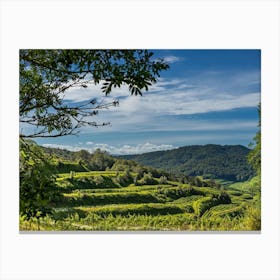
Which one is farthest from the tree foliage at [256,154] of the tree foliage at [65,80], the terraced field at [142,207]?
the tree foliage at [65,80]

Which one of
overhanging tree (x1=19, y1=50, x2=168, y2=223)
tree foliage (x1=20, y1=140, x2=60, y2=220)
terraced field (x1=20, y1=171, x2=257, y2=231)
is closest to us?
tree foliage (x1=20, y1=140, x2=60, y2=220)

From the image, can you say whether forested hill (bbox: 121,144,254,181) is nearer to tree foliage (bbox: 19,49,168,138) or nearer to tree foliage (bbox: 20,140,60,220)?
tree foliage (bbox: 19,49,168,138)

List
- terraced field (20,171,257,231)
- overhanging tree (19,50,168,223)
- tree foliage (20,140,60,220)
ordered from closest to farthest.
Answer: tree foliage (20,140,60,220)
overhanging tree (19,50,168,223)
terraced field (20,171,257,231)

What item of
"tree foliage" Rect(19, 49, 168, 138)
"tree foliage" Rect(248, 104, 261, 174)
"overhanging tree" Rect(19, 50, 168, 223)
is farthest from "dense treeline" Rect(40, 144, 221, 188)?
"tree foliage" Rect(248, 104, 261, 174)

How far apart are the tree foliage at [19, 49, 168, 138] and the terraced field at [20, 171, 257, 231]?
63 centimetres

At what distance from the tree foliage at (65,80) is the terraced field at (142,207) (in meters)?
0.63

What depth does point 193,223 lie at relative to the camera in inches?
247

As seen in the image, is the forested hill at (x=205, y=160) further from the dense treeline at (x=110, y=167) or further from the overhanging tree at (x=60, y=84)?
the overhanging tree at (x=60, y=84)

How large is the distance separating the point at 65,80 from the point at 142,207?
1.69 meters

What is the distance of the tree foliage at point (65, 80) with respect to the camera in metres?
6.16

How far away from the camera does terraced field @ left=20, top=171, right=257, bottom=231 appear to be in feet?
20.6

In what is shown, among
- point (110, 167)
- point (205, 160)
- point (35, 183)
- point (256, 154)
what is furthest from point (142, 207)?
point (256, 154)
